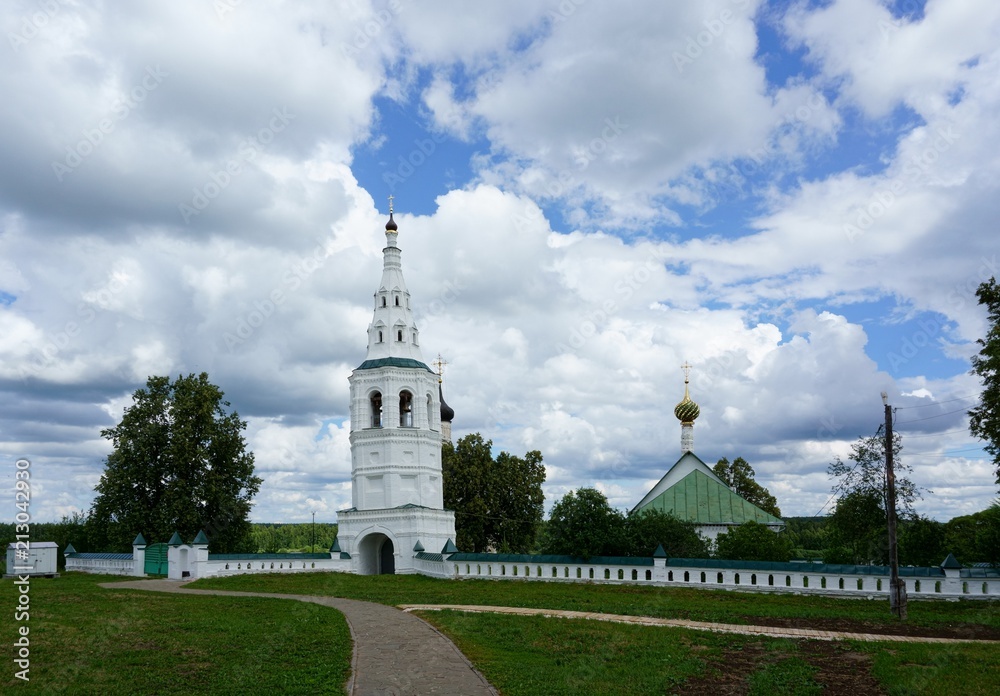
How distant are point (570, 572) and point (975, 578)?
12.6 m

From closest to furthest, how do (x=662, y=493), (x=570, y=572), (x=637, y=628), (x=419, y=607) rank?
(x=637, y=628) → (x=419, y=607) → (x=570, y=572) → (x=662, y=493)

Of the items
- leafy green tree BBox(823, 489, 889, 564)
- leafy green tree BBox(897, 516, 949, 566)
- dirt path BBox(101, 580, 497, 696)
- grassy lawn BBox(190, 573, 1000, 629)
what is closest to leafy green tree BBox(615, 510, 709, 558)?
grassy lawn BBox(190, 573, 1000, 629)

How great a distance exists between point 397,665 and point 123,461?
30.5 metres

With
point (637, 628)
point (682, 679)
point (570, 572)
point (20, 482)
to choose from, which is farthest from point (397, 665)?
point (570, 572)

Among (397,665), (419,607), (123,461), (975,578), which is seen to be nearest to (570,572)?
(419,607)

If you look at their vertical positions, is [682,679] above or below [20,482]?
below

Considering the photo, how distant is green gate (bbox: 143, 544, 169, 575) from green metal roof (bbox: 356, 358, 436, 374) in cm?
1195

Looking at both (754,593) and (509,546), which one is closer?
(754,593)

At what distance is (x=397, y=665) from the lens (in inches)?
480

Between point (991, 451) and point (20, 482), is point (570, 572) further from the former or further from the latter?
point (20, 482)

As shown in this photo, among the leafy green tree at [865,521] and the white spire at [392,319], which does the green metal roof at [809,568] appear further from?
the white spire at [392,319]

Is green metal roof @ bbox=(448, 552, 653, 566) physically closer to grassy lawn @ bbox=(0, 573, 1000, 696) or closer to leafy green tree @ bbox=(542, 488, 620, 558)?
leafy green tree @ bbox=(542, 488, 620, 558)

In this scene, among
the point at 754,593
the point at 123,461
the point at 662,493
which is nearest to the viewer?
the point at 754,593

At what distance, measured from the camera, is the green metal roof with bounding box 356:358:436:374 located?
38.7 m
